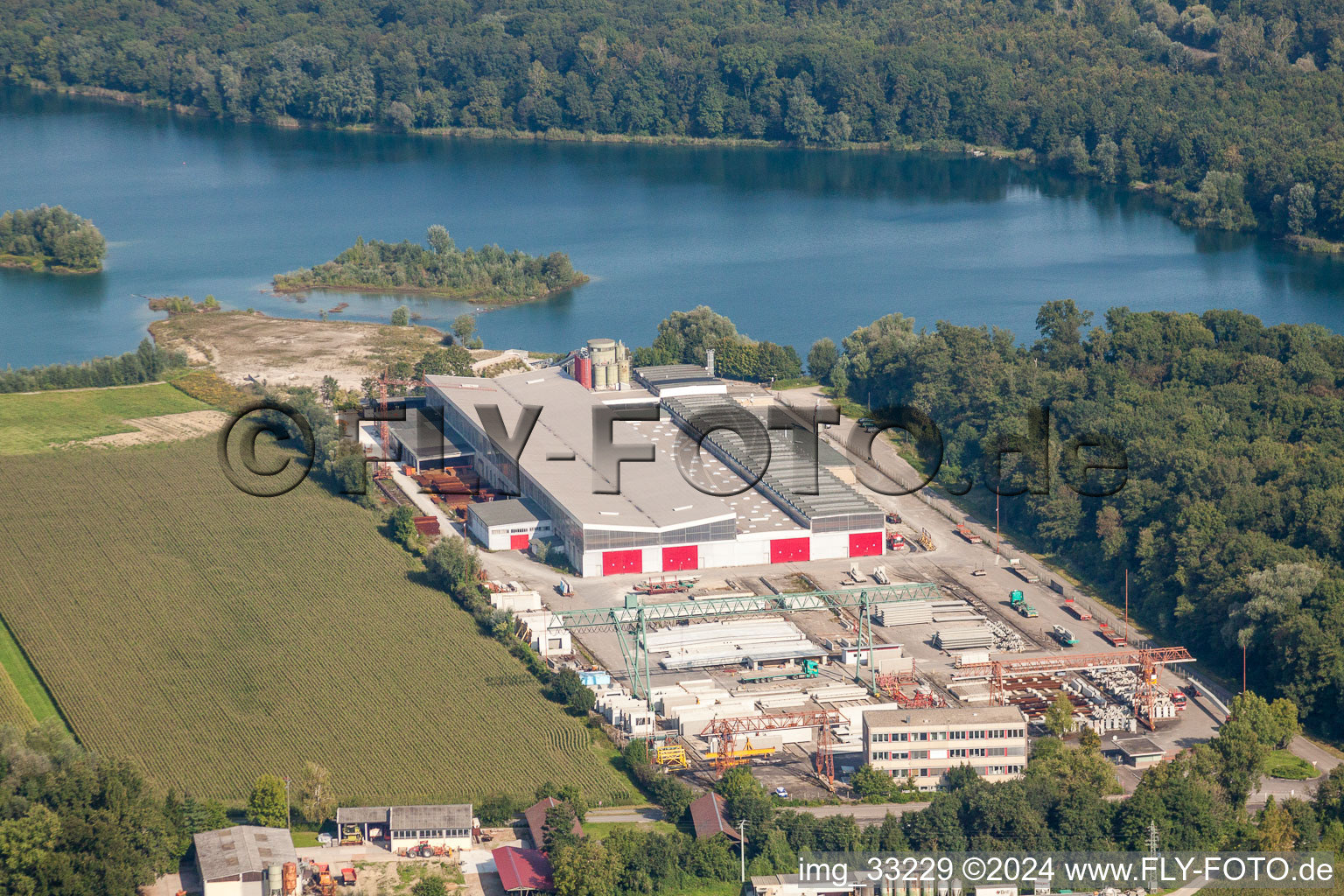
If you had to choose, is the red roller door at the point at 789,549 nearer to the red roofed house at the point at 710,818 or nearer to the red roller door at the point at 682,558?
the red roller door at the point at 682,558

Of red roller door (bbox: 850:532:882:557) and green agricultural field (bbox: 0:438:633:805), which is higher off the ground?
red roller door (bbox: 850:532:882:557)

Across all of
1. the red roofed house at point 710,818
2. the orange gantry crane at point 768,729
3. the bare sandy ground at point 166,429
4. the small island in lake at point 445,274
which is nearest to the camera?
the red roofed house at point 710,818

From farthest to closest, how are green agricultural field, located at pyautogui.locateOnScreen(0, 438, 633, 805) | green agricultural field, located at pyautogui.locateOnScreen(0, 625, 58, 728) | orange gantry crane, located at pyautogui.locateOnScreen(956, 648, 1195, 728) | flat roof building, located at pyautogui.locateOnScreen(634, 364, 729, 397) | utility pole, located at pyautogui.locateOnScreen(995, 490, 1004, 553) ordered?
flat roof building, located at pyautogui.locateOnScreen(634, 364, 729, 397) < utility pole, located at pyautogui.locateOnScreen(995, 490, 1004, 553) < orange gantry crane, located at pyautogui.locateOnScreen(956, 648, 1195, 728) < green agricultural field, located at pyautogui.locateOnScreen(0, 625, 58, 728) < green agricultural field, located at pyautogui.locateOnScreen(0, 438, 633, 805)

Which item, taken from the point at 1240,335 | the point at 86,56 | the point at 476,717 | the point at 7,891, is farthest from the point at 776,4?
the point at 7,891

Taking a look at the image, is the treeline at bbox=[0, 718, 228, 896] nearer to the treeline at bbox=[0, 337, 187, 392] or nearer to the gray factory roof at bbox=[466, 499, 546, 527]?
the gray factory roof at bbox=[466, 499, 546, 527]

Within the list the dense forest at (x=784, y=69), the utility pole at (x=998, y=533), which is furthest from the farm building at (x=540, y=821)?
the dense forest at (x=784, y=69)

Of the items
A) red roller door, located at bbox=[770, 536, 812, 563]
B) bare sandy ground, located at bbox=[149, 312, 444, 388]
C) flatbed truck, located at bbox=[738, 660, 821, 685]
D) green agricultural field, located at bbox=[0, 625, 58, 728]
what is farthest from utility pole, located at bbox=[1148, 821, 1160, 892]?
bare sandy ground, located at bbox=[149, 312, 444, 388]
